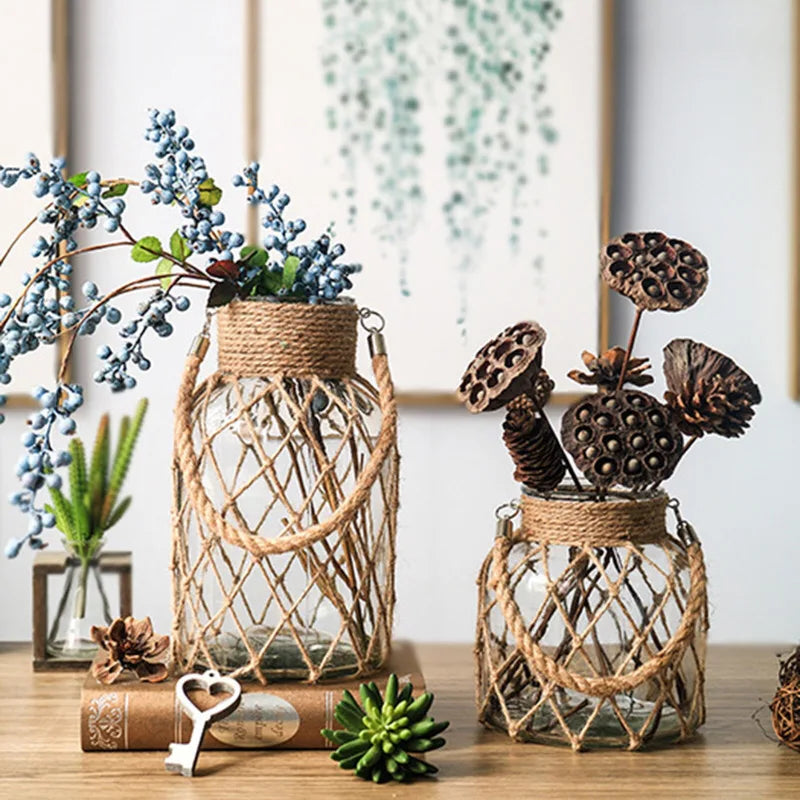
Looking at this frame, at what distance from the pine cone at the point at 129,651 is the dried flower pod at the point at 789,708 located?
0.50 metres

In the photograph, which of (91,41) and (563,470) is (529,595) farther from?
(91,41)

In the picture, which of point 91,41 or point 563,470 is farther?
point 91,41

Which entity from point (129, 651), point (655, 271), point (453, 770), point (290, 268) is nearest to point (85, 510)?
point (129, 651)

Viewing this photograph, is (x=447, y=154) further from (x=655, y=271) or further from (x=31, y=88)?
(x=655, y=271)

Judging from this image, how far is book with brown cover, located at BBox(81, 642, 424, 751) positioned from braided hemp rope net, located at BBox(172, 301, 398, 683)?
1.1 inches

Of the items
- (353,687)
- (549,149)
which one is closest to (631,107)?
(549,149)

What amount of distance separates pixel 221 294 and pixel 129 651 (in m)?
0.30

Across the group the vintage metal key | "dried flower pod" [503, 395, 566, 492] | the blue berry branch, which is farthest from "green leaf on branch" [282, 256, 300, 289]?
the vintage metal key

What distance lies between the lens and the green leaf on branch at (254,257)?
1.04 meters

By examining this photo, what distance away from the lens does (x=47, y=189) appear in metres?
0.99

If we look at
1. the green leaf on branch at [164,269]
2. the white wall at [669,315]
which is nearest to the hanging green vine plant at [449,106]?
the white wall at [669,315]

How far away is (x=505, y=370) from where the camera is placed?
944mm

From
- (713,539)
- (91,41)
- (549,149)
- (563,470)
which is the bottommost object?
(713,539)

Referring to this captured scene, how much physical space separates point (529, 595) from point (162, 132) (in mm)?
476
